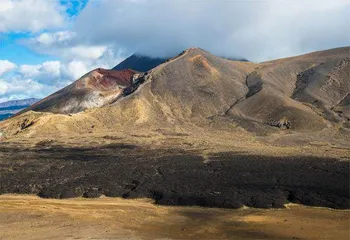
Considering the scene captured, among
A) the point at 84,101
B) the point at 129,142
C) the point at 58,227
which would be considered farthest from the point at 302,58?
the point at 58,227

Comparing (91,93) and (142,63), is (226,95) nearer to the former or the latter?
(91,93)

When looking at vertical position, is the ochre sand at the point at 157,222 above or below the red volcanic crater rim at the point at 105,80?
below

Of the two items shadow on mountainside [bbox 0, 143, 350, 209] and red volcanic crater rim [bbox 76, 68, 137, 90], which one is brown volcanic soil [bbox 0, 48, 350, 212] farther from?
red volcanic crater rim [bbox 76, 68, 137, 90]

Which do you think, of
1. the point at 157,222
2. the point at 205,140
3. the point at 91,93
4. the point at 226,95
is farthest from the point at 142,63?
the point at 157,222

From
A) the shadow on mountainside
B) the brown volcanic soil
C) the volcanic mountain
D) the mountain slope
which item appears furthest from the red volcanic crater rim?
the shadow on mountainside

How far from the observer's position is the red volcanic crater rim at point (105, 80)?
4929 inches

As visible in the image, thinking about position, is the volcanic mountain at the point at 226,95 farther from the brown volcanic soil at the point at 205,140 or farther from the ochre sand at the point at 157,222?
the ochre sand at the point at 157,222

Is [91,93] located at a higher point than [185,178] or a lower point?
higher

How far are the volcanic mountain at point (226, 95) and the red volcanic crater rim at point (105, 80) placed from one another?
1.12 feet

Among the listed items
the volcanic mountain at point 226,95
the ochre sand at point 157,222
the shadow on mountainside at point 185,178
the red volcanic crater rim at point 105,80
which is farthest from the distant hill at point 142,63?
the ochre sand at point 157,222

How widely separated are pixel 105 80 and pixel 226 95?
43.6 metres

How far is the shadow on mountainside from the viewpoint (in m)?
34.9

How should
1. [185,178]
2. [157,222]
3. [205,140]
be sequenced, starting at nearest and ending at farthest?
[157,222]
[185,178]
[205,140]

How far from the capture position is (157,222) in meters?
29.2
